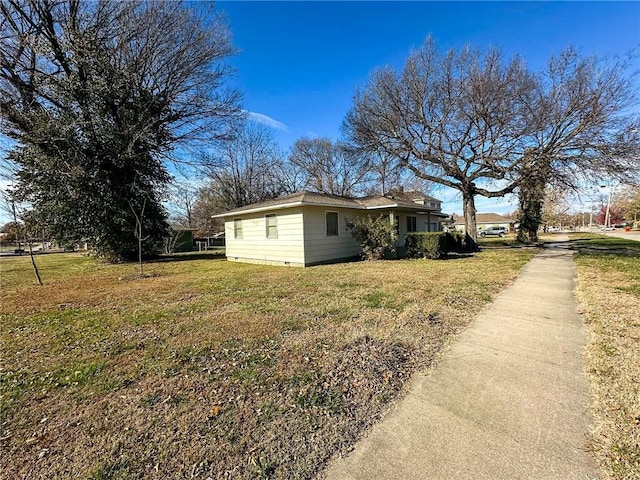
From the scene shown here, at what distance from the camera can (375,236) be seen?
38.8 ft

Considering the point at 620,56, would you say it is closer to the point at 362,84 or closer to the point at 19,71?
the point at 362,84

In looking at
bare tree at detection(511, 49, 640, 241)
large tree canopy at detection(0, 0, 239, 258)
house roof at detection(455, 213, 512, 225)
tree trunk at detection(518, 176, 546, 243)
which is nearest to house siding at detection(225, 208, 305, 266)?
large tree canopy at detection(0, 0, 239, 258)

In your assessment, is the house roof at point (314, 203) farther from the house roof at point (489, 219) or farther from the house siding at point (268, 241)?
the house roof at point (489, 219)

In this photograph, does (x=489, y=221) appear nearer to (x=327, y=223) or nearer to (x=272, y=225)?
(x=327, y=223)

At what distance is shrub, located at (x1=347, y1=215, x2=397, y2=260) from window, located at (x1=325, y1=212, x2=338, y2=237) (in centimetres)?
76

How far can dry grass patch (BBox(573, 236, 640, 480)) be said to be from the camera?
5.90 feet

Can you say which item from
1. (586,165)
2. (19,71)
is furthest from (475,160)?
(19,71)

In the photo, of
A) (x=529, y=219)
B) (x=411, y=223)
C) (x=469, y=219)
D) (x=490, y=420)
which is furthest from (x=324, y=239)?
(x=529, y=219)

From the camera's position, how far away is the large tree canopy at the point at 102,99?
39.6 ft

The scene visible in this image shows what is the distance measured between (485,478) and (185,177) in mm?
17853

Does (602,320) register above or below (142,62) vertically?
below

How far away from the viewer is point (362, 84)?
15.8 metres

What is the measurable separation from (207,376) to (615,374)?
13.0 feet

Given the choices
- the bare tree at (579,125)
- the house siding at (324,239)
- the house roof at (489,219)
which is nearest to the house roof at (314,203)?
the house siding at (324,239)
